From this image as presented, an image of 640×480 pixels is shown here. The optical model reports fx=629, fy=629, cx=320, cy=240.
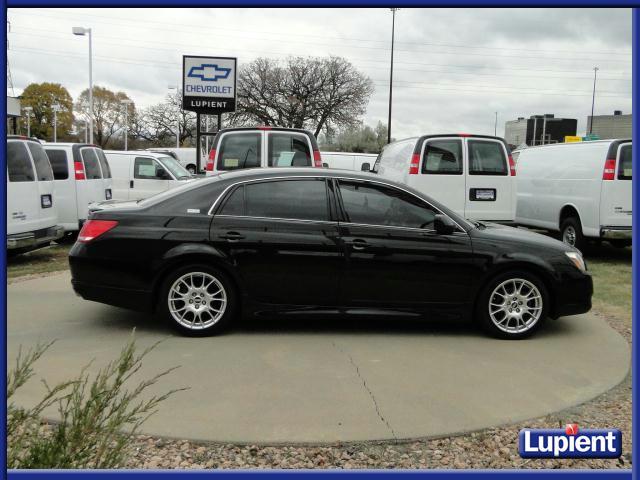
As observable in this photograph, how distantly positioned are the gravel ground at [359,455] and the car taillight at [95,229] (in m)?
2.53

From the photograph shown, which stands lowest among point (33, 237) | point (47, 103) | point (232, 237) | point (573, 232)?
point (33, 237)

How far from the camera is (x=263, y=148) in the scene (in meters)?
10.1

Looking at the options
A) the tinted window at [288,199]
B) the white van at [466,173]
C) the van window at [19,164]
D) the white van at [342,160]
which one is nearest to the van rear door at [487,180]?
the white van at [466,173]

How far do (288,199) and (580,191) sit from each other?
699 cm

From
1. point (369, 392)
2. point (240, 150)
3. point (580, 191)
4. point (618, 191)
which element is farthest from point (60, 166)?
point (618, 191)

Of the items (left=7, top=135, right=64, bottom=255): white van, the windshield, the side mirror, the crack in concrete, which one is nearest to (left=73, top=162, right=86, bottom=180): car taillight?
(left=7, top=135, right=64, bottom=255): white van

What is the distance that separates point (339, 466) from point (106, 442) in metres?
1.29

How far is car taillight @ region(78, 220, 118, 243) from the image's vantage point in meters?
5.59

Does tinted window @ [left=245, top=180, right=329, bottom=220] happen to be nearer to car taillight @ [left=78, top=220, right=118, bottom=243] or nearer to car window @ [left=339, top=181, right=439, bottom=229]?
car window @ [left=339, top=181, right=439, bottom=229]

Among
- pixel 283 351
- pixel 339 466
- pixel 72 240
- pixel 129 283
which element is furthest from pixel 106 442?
pixel 72 240

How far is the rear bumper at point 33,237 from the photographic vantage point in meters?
8.90

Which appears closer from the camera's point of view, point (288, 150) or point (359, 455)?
point (359, 455)

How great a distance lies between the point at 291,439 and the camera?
11.6ft

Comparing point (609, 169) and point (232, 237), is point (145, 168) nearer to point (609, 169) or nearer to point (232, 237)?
point (609, 169)
